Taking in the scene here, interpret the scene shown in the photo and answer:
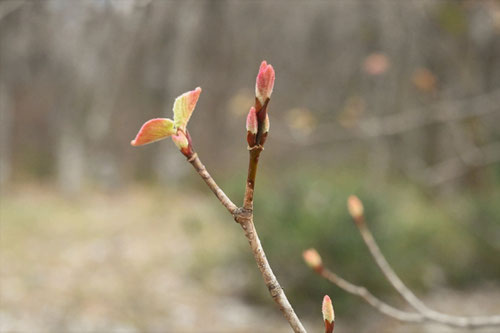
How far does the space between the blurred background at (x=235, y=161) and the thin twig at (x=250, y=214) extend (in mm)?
1583

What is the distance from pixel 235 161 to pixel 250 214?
8.25 m

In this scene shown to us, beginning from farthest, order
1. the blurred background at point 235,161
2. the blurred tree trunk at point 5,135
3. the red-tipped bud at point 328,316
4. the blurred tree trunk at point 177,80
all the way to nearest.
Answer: the blurred tree trunk at point 5,135 < the blurred tree trunk at point 177,80 < the blurred background at point 235,161 < the red-tipped bud at point 328,316

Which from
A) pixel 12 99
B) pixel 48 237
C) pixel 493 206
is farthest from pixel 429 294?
pixel 12 99

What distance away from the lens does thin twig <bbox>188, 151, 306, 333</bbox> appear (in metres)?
0.41

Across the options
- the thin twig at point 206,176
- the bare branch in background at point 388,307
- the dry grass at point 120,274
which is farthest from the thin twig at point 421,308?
the dry grass at point 120,274

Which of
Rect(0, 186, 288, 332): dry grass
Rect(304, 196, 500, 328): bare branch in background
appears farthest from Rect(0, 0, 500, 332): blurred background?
Rect(304, 196, 500, 328): bare branch in background

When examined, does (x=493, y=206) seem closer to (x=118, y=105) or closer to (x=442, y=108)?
(x=442, y=108)

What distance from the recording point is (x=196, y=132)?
934cm

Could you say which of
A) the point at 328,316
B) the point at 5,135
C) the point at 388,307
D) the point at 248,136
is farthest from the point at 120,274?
the point at 5,135

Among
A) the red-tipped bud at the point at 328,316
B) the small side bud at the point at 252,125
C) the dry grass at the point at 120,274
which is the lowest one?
the red-tipped bud at the point at 328,316

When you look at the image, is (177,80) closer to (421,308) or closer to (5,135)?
(5,135)

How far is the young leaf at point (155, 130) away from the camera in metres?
0.42

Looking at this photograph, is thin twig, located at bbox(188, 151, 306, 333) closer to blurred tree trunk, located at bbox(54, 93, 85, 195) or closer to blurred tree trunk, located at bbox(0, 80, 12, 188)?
blurred tree trunk, located at bbox(54, 93, 85, 195)

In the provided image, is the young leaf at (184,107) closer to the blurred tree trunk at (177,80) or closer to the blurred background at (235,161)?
the blurred background at (235,161)
